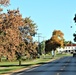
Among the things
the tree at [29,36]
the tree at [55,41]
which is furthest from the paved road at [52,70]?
the tree at [55,41]

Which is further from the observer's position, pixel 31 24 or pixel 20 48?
pixel 31 24

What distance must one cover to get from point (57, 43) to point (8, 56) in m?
108

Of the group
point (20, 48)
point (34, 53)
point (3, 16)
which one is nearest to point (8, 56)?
point (3, 16)

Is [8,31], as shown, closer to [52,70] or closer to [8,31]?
[8,31]

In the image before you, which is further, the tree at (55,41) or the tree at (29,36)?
Result: the tree at (55,41)

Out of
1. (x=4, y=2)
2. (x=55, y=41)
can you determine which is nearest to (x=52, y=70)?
(x=4, y=2)

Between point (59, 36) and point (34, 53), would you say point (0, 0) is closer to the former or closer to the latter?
point (34, 53)

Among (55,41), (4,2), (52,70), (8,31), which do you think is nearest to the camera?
(4,2)

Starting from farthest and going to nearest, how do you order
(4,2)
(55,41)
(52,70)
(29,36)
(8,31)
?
(55,41)
(29,36)
(52,70)
(8,31)
(4,2)

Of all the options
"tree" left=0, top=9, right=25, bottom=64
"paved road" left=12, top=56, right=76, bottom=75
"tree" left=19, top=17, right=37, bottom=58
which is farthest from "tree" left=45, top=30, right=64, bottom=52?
"tree" left=0, top=9, right=25, bottom=64

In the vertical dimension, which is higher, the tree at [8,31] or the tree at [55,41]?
the tree at [55,41]

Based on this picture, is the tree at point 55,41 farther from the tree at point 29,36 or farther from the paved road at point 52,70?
the paved road at point 52,70

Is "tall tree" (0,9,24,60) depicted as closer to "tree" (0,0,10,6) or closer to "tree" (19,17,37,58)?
"tree" (0,0,10,6)

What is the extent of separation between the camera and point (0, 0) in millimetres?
32375
